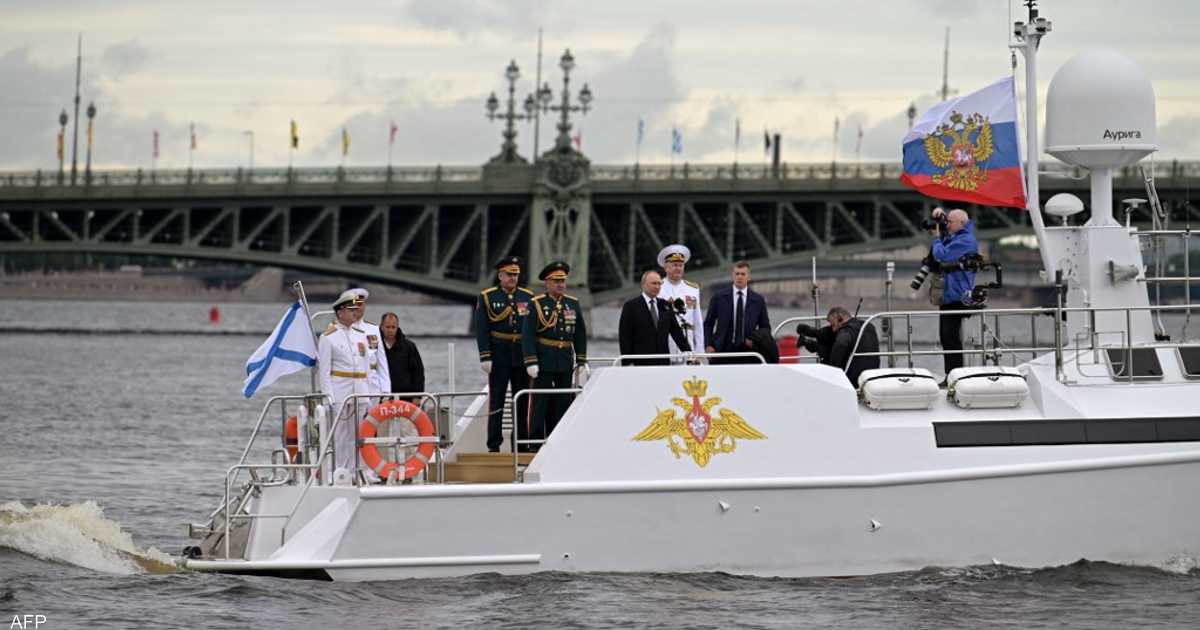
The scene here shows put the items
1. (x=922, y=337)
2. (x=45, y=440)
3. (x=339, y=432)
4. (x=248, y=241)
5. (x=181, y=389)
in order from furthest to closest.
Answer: (x=922, y=337)
(x=248, y=241)
(x=181, y=389)
(x=45, y=440)
(x=339, y=432)

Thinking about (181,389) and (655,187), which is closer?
(181,389)

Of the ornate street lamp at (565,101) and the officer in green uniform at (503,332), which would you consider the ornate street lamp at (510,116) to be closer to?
the ornate street lamp at (565,101)

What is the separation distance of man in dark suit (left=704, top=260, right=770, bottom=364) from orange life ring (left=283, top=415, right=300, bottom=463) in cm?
352

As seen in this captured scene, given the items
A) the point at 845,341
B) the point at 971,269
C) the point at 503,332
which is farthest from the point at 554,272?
the point at 971,269

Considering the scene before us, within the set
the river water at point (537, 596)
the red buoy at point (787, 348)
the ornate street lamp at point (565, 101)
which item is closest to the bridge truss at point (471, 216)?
the ornate street lamp at point (565, 101)

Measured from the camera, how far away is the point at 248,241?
69.0m

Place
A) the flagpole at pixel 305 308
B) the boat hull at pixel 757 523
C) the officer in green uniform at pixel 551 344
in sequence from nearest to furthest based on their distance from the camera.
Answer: the boat hull at pixel 757 523
the flagpole at pixel 305 308
the officer in green uniform at pixel 551 344

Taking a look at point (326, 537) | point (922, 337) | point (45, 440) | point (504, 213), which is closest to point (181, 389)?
point (45, 440)

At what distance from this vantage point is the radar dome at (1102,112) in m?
15.9

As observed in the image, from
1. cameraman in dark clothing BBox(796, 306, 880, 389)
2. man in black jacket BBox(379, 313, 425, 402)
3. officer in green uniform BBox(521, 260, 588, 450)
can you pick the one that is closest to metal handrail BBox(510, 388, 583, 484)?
officer in green uniform BBox(521, 260, 588, 450)

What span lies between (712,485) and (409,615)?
8.00 feet

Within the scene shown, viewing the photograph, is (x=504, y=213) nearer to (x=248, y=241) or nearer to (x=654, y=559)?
(x=248, y=241)

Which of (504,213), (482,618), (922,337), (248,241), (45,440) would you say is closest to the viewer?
(482,618)

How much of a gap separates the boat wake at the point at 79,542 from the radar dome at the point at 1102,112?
835cm
